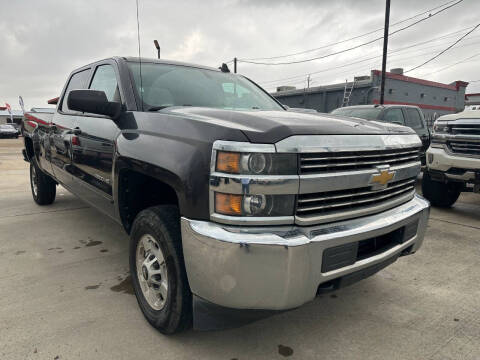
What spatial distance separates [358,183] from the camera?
1.89m

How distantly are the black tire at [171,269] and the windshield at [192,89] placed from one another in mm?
857

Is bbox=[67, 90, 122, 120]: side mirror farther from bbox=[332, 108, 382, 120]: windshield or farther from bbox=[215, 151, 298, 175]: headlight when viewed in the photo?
bbox=[332, 108, 382, 120]: windshield

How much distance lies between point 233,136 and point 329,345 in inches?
52.5

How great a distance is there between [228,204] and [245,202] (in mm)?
80

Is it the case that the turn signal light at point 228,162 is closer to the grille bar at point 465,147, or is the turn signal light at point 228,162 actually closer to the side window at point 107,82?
the side window at point 107,82

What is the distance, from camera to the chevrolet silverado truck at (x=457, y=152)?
440cm

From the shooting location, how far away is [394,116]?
23.7 ft

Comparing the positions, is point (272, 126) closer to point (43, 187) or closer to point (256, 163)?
point (256, 163)

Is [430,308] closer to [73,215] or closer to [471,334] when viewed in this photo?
[471,334]

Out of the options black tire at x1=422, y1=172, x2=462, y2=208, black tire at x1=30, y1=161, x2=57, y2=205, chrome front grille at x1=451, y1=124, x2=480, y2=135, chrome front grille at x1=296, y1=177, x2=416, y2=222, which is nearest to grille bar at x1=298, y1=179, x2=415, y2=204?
chrome front grille at x1=296, y1=177, x2=416, y2=222

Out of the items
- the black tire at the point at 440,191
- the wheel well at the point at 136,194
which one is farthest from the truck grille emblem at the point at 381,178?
the black tire at the point at 440,191

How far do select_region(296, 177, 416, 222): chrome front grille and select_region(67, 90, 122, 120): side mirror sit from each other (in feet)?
4.88

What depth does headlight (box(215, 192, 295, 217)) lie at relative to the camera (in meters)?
1.64

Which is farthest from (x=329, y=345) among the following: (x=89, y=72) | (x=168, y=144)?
(x=89, y=72)
